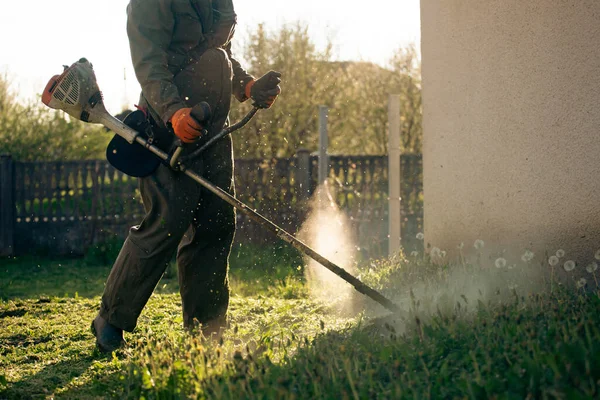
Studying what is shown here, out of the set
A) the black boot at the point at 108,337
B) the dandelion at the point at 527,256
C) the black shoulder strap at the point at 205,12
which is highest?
the black shoulder strap at the point at 205,12

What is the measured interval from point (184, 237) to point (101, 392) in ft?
3.49

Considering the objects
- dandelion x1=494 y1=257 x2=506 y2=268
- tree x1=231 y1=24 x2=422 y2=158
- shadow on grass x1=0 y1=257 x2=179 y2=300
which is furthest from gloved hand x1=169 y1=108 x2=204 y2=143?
tree x1=231 y1=24 x2=422 y2=158

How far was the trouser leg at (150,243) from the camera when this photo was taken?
3852 mm

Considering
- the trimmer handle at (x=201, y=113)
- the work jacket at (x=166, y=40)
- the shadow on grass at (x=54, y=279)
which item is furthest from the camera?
the shadow on grass at (x=54, y=279)

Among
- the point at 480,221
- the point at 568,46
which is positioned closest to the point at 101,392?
the point at 480,221

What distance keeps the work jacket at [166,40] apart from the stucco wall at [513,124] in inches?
73.7

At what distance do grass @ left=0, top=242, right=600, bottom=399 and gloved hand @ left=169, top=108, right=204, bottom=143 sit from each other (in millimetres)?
898

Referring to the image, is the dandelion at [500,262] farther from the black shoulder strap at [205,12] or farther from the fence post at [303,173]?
the fence post at [303,173]

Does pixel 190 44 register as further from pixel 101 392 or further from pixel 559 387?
pixel 559 387

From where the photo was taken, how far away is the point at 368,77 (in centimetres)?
1227

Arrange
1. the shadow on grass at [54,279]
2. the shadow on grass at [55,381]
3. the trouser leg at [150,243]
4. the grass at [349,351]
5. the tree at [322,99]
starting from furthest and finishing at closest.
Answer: the tree at [322,99] < the shadow on grass at [54,279] < the trouser leg at [150,243] < the shadow on grass at [55,381] < the grass at [349,351]

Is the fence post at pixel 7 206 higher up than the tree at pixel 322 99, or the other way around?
the tree at pixel 322 99

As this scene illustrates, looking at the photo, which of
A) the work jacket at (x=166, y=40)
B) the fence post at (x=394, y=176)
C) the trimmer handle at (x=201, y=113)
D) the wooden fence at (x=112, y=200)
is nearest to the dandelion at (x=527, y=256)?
the trimmer handle at (x=201, y=113)

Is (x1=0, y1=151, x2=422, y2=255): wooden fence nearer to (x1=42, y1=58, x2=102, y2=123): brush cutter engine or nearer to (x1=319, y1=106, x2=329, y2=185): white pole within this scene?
(x1=319, y1=106, x2=329, y2=185): white pole
